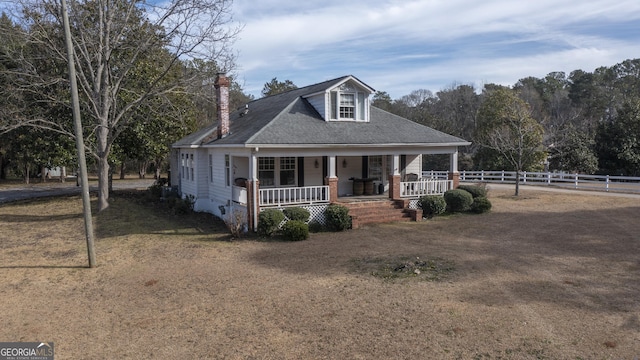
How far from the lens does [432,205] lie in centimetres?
1895

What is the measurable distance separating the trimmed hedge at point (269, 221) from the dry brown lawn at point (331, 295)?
0.71m

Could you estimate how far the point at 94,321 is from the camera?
8344mm

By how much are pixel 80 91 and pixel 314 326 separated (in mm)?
21444

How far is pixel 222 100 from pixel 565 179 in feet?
78.4

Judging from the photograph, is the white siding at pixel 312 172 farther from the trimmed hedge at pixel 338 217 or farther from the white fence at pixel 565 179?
the white fence at pixel 565 179

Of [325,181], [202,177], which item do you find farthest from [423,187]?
[202,177]

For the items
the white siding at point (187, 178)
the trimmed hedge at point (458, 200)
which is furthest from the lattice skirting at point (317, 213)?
the white siding at point (187, 178)

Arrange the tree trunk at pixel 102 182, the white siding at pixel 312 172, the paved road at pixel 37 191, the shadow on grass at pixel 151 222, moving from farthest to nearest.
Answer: the paved road at pixel 37 191 → the tree trunk at pixel 102 182 → the white siding at pixel 312 172 → the shadow on grass at pixel 151 222

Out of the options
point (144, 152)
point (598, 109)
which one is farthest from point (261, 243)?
point (598, 109)

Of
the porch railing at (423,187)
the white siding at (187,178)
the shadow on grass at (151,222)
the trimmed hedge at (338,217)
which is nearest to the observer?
the trimmed hedge at (338,217)

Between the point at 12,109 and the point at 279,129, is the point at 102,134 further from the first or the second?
the point at 279,129

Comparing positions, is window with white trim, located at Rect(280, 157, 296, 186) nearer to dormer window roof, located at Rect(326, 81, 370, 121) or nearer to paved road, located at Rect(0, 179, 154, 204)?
dormer window roof, located at Rect(326, 81, 370, 121)

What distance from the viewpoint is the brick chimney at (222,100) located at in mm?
19672

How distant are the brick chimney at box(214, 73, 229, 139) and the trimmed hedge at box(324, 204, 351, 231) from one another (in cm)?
668
